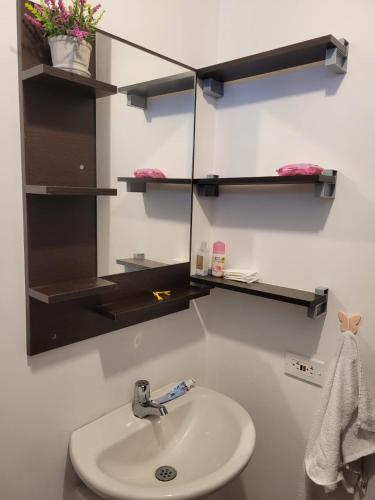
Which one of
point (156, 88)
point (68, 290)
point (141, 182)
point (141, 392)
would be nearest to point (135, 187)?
point (141, 182)

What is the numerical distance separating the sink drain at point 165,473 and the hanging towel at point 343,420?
0.47 metres

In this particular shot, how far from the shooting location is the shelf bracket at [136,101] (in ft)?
4.29

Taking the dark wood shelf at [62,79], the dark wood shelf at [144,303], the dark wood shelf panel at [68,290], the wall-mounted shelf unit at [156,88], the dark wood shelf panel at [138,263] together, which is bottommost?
the dark wood shelf at [144,303]

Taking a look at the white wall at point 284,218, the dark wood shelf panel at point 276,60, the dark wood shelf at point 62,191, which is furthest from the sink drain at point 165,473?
the dark wood shelf panel at point 276,60

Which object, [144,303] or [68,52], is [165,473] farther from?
[68,52]

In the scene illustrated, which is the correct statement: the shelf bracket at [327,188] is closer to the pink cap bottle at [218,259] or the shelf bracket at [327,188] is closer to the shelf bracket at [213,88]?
the pink cap bottle at [218,259]

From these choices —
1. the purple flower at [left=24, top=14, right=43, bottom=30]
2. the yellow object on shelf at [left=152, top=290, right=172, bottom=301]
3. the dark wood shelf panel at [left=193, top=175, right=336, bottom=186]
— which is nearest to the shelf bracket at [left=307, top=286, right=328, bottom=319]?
the dark wood shelf panel at [left=193, top=175, right=336, bottom=186]

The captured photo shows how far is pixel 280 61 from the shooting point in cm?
132

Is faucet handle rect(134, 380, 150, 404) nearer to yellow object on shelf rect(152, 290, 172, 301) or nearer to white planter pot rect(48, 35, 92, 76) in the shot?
yellow object on shelf rect(152, 290, 172, 301)

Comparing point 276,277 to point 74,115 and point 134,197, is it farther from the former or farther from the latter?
point 74,115

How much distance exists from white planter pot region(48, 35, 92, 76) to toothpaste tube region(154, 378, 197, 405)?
115cm

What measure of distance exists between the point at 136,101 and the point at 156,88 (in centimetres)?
12

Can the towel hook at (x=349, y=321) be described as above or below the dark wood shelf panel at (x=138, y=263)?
below

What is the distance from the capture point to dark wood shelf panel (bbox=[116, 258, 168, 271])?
4.38 ft
